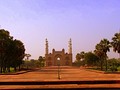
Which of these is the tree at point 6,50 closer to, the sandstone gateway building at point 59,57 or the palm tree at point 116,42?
the palm tree at point 116,42

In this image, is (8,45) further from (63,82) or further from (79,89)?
(79,89)

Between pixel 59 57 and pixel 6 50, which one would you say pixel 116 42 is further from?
pixel 59 57

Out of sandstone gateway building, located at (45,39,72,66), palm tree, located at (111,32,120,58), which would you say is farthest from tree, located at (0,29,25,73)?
sandstone gateway building, located at (45,39,72,66)

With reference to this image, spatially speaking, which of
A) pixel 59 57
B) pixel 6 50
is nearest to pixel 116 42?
pixel 6 50

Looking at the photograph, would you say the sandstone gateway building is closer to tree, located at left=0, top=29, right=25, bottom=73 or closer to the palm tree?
tree, located at left=0, top=29, right=25, bottom=73

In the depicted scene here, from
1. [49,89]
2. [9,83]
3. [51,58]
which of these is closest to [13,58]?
[9,83]

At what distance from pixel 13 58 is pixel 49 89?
36579 mm

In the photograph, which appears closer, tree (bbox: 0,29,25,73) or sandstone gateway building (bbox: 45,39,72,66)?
tree (bbox: 0,29,25,73)

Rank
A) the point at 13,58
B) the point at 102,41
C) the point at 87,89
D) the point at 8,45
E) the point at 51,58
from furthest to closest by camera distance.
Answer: the point at 51,58 < the point at 102,41 < the point at 13,58 < the point at 8,45 < the point at 87,89

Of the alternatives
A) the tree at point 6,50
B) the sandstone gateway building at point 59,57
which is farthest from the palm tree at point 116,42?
the sandstone gateway building at point 59,57

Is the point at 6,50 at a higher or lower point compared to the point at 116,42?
lower

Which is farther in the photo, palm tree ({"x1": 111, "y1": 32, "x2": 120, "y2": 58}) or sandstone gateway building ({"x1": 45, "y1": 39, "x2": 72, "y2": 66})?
Answer: sandstone gateway building ({"x1": 45, "y1": 39, "x2": 72, "y2": 66})

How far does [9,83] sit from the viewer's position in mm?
17062

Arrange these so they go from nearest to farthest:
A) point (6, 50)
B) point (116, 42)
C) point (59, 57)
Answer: point (116, 42)
point (6, 50)
point (59, 57)
